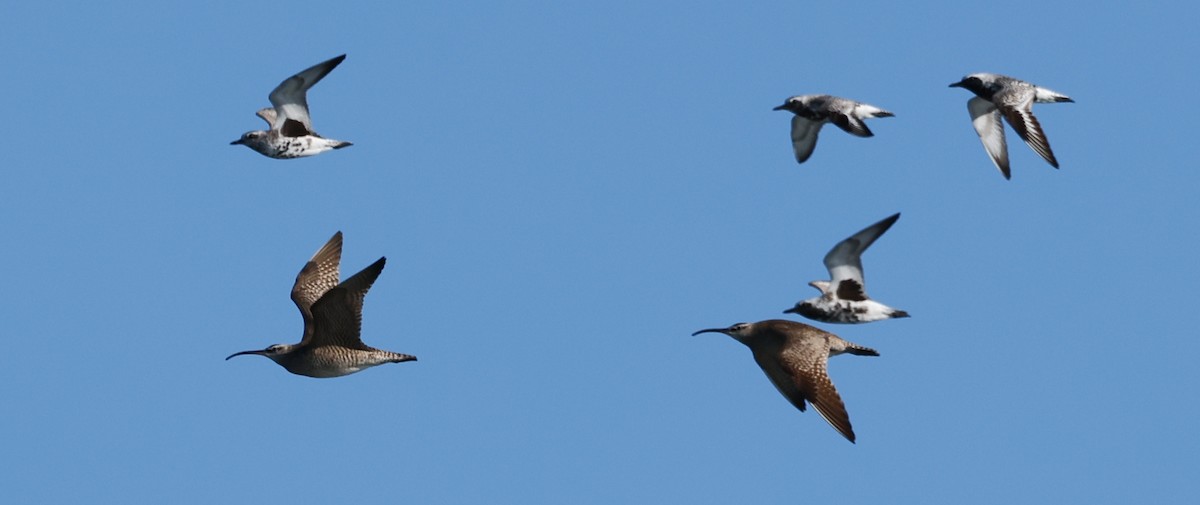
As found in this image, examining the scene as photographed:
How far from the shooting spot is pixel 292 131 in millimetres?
28188

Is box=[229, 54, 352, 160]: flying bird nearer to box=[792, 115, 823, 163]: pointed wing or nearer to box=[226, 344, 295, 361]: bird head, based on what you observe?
box=[226, 344, 295, 361]: bird head

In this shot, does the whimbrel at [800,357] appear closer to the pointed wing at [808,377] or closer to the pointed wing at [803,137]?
the pointed wing at [808,377]

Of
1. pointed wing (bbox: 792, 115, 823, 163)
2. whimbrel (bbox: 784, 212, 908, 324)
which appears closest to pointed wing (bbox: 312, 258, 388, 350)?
whimbrel (bbox: 784, 212, 908, 324)

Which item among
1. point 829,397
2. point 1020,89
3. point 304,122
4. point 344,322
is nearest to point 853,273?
point 829,397

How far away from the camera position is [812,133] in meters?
30.0

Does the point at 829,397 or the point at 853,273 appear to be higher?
the point at 853,273

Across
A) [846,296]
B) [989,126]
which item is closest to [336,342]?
[846,296]

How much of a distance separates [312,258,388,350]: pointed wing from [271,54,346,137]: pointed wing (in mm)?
5967

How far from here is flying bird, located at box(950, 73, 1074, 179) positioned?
24.8m

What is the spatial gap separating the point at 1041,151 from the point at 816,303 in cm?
388

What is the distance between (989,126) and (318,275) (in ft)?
34.5

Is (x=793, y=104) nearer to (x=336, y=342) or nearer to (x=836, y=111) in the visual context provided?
(x=836, y=111)

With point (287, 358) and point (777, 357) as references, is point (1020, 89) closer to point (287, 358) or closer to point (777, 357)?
point (777, 357)

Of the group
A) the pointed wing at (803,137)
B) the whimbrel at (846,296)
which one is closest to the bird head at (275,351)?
Answer: the whimbrel at (846,296)
